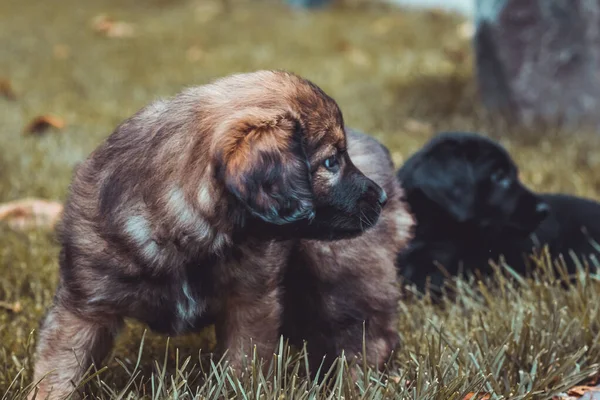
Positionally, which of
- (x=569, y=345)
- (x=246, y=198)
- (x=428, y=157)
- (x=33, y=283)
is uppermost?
(x=246, y=198)

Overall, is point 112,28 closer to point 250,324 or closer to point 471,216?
point 471,216

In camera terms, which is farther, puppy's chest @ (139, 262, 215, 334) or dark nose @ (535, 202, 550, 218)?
dark nose @ (535, 202, 550, 218)

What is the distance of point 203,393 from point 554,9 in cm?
459

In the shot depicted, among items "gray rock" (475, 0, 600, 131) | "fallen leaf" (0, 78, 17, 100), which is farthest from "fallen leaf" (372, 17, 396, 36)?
"fallen leaf" (0, 78, 17, 100)

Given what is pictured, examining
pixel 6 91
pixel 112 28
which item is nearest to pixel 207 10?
pixel 112 28

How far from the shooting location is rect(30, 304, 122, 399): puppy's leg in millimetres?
2441

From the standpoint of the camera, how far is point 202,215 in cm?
229

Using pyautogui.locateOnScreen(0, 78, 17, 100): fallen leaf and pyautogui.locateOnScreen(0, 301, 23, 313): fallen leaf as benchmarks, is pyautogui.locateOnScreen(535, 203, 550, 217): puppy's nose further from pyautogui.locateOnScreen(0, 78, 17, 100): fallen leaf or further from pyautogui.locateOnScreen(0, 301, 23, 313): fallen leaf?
pyautogui.locateOnScreen(0, 78, 17, 100): fallen leaf

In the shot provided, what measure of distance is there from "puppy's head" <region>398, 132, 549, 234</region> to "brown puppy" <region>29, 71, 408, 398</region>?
112cm

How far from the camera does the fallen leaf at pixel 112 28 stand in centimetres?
996

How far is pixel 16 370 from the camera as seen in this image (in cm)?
265

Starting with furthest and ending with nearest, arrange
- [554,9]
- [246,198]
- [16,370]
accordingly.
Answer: [554,9] < [16,370] < [246,198]

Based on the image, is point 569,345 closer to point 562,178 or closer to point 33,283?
point 33,283

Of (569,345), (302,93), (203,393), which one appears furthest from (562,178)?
(203,393)
